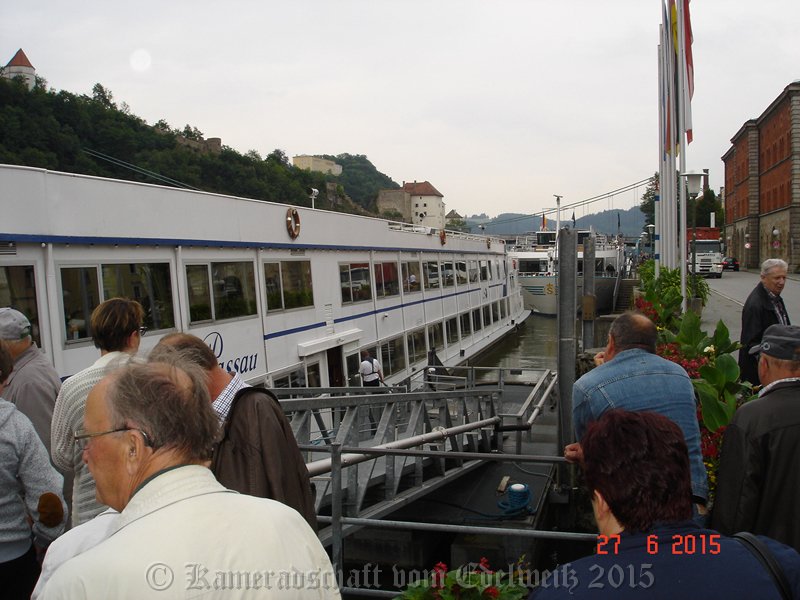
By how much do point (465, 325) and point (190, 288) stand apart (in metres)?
16.2

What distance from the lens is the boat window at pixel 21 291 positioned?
6.72m

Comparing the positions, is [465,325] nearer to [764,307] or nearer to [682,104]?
[682,104]

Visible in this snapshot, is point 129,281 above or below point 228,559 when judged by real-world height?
above

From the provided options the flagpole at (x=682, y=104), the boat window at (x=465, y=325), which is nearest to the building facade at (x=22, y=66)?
the boat window at (x=465, y=325)

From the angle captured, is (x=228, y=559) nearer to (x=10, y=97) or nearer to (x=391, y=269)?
(x=391, y=269)

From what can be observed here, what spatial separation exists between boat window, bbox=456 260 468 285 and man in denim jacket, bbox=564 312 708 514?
20.6 meters

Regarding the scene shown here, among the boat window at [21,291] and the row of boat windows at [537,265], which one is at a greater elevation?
the boat window at [21,291]

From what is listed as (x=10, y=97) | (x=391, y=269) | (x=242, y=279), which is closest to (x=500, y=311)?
(x=391, y=269)

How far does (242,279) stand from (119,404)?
29.7 ft

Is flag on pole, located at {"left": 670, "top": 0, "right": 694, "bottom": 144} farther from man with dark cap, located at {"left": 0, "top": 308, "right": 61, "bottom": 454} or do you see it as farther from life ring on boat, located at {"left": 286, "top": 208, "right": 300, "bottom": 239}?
man with dark cap, located at {"left": 0, "top": 308, "right": 61, "bottom": 454}

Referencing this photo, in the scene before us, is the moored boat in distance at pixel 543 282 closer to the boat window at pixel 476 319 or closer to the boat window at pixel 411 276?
the boat window at pixel 476 319

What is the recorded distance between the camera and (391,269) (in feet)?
56.9

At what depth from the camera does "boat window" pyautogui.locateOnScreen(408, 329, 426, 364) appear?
18.3 meters

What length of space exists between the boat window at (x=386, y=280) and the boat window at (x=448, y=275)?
182 inches
